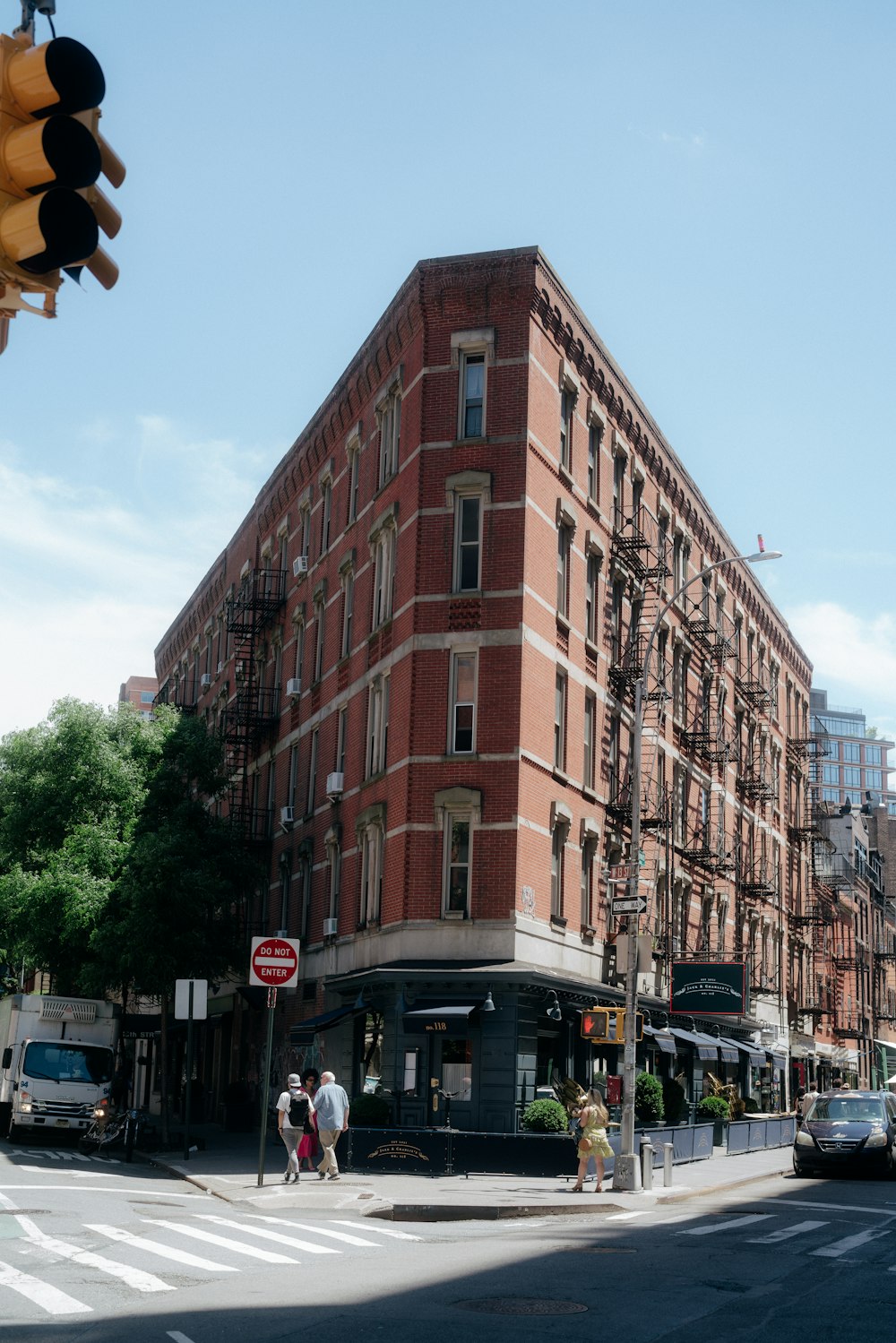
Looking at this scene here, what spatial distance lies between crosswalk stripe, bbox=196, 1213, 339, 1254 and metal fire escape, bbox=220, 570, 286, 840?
2371 centimetres

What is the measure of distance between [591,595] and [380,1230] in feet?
67.7

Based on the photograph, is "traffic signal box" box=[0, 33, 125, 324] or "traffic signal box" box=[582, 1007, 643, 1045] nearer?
"traffic signal box" box=[0, 33, 125, 324]

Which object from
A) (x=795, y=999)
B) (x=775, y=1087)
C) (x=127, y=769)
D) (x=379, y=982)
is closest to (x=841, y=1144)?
(x=379, y=982)

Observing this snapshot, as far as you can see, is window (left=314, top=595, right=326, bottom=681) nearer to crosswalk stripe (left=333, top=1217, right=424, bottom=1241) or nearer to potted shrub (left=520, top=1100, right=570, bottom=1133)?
potted shrub (left=520, top=1100, right=570, bottom=1133)

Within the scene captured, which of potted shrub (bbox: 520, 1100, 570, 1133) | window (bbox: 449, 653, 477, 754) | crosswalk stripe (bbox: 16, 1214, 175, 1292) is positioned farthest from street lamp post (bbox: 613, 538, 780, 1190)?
crosswalk stripe (bbox: 16, 1214, 175, 1292)

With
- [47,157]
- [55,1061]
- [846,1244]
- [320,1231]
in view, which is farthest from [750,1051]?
[47,157]

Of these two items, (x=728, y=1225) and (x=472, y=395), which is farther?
(x=472, y=395)

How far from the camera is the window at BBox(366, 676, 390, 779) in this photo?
3353cm

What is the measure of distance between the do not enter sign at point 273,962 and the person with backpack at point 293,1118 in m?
2.50

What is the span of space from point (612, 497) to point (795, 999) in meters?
31.5

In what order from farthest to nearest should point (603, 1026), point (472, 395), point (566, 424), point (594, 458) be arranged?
point (594, 458), point (566, 424), point (472, 395), point (603, 1026)

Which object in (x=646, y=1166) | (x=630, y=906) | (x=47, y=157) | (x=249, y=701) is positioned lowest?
(x=646, y=1166)

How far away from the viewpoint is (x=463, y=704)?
31.2 meters

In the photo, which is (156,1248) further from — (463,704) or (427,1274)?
(463,704)
